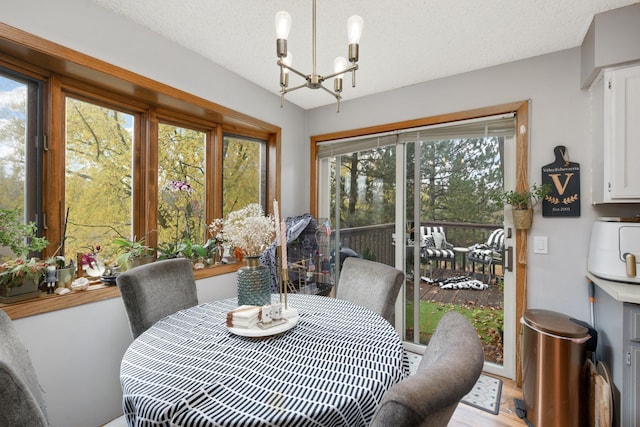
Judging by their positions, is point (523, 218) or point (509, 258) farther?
point (509, 258)

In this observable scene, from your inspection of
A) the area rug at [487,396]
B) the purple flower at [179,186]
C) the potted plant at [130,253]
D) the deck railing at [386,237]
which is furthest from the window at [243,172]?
the area rug at [487,396]

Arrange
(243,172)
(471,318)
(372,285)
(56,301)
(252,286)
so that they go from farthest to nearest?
(243,172)
(471,318)
(372,285)
(56,301)
(252,286)

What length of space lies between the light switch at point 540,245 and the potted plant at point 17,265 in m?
3.12

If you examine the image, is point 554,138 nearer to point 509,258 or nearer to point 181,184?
point 509,258

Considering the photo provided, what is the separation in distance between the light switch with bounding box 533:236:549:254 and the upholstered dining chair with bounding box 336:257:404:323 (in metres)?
1.19

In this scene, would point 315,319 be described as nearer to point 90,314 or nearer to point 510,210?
point 90,314

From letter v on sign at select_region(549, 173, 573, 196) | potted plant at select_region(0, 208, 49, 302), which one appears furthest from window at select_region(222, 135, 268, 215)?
letter v on sign at select_region(549, 173, 573, 196)

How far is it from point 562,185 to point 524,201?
0.26m

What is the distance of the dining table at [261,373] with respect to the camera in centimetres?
79

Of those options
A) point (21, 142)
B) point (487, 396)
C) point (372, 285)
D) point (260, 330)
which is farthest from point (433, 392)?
point (21, 142)

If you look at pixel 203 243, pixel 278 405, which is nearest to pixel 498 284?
pixel 278 405

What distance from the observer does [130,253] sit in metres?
1.95

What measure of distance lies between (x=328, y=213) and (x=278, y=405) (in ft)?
8.73

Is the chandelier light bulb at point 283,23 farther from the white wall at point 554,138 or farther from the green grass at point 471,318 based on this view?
the green grass at point 471,318
